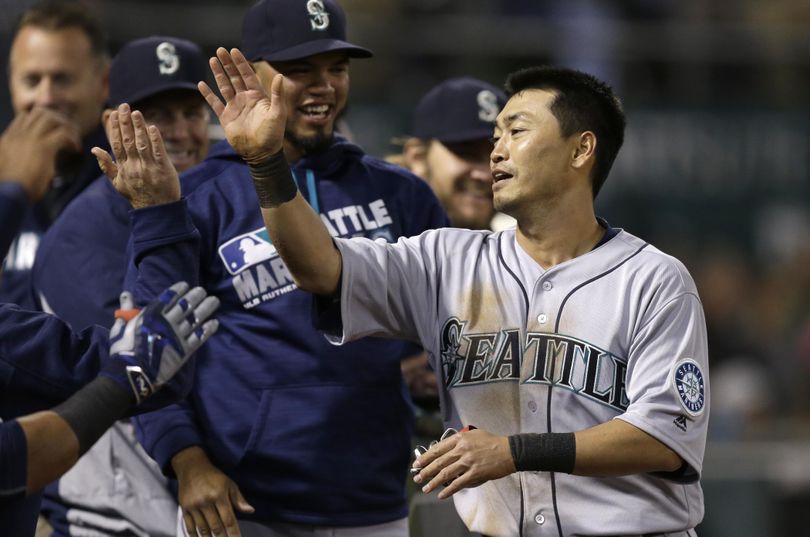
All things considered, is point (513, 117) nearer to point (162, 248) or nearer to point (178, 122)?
point (162, 248)

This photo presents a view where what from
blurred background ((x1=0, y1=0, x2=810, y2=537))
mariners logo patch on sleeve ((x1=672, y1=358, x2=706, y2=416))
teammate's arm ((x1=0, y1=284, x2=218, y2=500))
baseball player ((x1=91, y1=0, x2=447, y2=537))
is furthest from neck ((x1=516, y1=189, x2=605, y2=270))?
blurred background ((x1=0, y1=0, x2=810, y2=537))

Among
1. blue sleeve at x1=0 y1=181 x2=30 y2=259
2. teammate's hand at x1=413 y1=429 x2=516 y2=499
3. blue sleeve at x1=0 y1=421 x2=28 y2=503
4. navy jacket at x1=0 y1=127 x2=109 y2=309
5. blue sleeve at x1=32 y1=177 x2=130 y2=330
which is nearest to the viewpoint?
blue sleeve at x1=0 y1=421 x2=28 y2=503

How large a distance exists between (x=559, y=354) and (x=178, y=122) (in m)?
1.83

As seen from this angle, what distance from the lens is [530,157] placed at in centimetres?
363

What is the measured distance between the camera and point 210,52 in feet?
30.5

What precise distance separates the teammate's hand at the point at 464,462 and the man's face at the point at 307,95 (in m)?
1.18

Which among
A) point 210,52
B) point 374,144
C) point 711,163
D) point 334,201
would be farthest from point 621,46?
point 334,201

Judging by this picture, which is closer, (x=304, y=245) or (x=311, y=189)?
(x=304, y=245)

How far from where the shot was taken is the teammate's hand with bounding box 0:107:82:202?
10.2 ft

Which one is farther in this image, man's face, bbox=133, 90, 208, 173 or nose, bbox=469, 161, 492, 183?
nose, bbox=469, 161, 492, 183

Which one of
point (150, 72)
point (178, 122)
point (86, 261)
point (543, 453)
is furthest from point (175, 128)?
point (543, 453)

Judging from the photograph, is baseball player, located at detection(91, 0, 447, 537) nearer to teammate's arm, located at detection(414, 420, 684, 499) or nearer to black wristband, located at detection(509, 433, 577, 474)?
teammate's arm, located at detection(414, 420, 684, 499)

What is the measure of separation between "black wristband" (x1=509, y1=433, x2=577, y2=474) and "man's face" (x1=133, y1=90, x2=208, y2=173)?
190 centimetres

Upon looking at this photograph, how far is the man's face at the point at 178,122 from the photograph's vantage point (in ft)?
15.3
